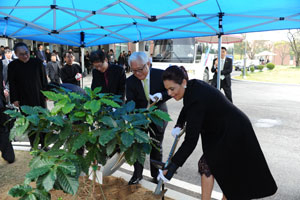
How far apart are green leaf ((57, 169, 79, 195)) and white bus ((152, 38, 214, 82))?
1139 cm

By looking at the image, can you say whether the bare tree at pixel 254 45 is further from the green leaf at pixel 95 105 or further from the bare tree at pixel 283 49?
the green leaf at pixel 95 105

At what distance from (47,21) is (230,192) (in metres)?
5.12

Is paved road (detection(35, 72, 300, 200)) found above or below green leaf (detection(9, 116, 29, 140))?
below

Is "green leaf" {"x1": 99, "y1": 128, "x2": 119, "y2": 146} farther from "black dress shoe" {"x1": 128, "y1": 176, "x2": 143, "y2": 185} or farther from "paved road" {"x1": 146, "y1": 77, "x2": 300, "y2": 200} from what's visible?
"paved road" {"x1": 146, "y1": 77, "x2": 300, "y2": 200}

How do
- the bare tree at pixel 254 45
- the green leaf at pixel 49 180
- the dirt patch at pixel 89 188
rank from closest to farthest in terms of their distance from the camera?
1. the green leaf at pixel 49 180
2. the dirt patch at pixel 89 188
3. the bare tree at pixel 254 45

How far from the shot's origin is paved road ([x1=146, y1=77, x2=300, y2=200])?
331 centimetres

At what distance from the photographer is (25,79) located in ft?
12.4

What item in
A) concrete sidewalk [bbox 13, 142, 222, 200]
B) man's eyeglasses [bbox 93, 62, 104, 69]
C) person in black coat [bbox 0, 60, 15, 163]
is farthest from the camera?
person in black coat [bbox 0, 60, 15, 163]

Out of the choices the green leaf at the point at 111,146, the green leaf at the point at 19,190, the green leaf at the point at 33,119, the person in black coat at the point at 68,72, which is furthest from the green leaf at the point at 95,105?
the person in black coat at the point at 68,72

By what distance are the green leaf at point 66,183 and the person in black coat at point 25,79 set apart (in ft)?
9.32

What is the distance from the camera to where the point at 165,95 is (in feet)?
9.52

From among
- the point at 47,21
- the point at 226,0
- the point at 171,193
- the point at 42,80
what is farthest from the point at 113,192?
the point at 47,21

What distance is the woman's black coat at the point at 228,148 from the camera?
1.85 metres

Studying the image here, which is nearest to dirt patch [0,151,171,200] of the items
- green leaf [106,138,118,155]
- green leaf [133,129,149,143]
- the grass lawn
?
green leaf [106,138,118,155]
